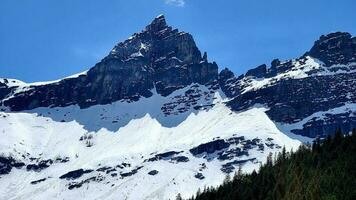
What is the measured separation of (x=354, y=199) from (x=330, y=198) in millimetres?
15278

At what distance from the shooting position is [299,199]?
642ft

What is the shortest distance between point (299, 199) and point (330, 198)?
10.7m

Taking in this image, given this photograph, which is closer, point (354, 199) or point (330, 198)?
point (330, 198)

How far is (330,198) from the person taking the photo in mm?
186875

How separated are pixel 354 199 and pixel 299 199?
572 inches

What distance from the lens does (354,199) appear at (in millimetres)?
199625
